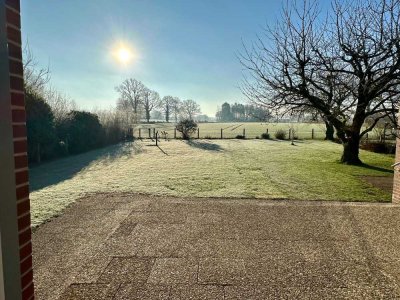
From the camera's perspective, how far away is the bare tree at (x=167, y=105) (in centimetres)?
6412

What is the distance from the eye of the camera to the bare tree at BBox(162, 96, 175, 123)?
6412 cm

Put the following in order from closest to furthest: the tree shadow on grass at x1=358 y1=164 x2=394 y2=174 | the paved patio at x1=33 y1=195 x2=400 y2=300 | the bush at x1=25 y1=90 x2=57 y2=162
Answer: the paved patio at x1=33 y1=195 x2=400 y2=300 → the tree shadow on grass at x1=358 y1=164 x2=394 y2=174 → the bush at x1=25 y1=90 x2=57 y2=162

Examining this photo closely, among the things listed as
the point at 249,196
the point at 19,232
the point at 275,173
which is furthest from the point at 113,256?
the point at 275,173

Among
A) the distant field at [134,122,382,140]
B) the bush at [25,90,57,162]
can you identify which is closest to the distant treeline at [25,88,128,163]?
the bush at [25,90,57,162]

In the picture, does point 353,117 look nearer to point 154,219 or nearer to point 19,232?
point 154,219

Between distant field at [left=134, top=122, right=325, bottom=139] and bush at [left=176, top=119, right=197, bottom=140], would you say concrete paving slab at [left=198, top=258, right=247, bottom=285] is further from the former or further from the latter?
bush at [left=176, top=119, right=197, bottom=140]

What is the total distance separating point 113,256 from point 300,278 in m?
2.37

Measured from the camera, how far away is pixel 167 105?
65.6 meters

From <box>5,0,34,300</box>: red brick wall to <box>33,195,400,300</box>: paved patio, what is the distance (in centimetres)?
127

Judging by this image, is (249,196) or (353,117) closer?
(249,196)

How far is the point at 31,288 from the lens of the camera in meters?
1.89

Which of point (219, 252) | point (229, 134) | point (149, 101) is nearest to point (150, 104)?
point (149, 101)

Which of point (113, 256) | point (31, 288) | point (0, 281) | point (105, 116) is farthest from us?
point (105, 116)


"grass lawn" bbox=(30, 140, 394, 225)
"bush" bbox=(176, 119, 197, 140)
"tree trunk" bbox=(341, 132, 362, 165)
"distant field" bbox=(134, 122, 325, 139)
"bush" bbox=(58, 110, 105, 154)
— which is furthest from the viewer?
"distant field" bbox=(134, 122, 325, 139)
